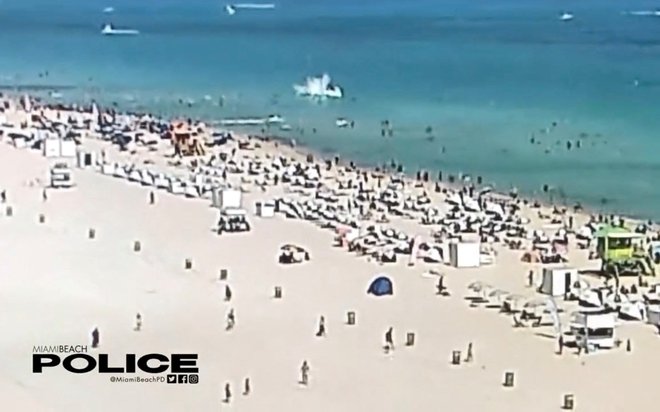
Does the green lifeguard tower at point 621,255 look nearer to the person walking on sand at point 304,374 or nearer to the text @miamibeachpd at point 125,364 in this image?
the person walking on sand at point 304,374

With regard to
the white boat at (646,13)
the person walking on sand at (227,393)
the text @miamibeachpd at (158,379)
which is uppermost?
the white boat at (646,13)

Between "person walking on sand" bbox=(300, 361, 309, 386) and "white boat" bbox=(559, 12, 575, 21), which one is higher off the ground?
"white boat" bbox=(559, 12, 575, 21)

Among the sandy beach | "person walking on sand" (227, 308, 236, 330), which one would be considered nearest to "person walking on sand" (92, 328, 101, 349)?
the sandy beach

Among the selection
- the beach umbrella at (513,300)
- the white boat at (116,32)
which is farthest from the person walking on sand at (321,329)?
the white boat at (116,32)

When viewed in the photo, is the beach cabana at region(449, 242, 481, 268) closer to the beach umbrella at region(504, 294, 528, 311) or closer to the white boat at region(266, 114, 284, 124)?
the beach umbrella at region(504, 294, 528, 311)

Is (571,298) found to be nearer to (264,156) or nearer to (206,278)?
(206,278)
